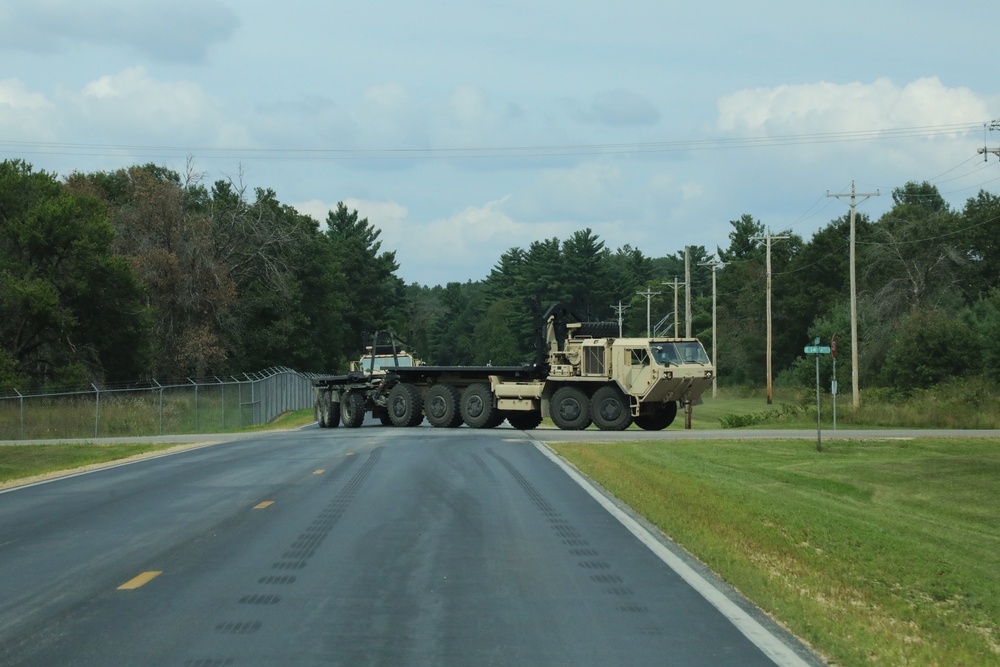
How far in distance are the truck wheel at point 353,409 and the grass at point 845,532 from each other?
14.6 metres

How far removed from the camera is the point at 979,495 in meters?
21.7

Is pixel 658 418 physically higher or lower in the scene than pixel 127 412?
lower

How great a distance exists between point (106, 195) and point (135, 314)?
79.8 ft

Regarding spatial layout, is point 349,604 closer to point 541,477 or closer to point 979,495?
point 541,477

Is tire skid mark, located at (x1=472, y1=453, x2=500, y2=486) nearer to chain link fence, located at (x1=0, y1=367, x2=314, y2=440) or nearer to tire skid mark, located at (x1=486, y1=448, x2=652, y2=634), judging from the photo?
tire skid mark, located at (x1=486, y1=448, x2=652, y2=634)

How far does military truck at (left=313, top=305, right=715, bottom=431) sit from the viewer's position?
3572cm

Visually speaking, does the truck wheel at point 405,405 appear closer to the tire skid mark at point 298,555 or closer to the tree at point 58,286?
the tree at point 58,286

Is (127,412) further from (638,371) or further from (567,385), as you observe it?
(638,371)

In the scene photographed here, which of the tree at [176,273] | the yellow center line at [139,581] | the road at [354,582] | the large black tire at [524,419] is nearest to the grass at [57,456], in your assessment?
the road at [354,582]

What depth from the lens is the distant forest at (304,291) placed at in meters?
49.9

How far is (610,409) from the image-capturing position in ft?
120

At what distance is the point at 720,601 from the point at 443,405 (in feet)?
99.1

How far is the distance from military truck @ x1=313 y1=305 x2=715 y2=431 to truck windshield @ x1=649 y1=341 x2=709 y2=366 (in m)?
0.03

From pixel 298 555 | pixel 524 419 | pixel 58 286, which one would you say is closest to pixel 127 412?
pixel 58 286
